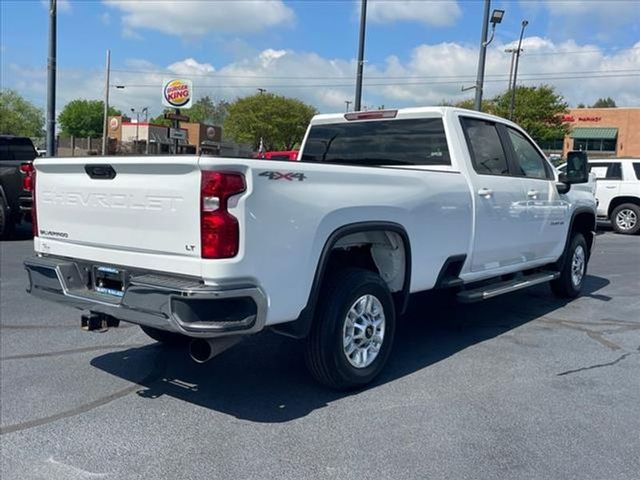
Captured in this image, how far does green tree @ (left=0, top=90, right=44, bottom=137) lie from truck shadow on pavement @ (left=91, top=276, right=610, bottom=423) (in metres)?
75.0

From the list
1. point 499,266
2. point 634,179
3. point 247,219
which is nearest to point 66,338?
point 247,219

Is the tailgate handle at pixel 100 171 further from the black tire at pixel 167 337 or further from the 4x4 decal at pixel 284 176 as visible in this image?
the black tire at pixel 167 337

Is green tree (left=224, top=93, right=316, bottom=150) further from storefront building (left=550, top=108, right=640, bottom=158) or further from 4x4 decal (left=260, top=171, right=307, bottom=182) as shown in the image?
4x4 decal (left=260, top=171, right=307, bottom=182)

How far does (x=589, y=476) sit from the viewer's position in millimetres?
3330

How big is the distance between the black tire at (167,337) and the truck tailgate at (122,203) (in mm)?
1237

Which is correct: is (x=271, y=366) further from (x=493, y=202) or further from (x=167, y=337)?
(x=493, y=202)

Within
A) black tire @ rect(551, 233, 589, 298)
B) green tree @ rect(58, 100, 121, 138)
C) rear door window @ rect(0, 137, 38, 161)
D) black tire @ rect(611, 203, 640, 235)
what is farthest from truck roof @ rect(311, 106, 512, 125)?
green tree @ rect(58, 100, 121, 138)

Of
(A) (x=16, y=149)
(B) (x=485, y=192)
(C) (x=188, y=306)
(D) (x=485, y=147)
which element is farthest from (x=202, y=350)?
(A) (x=16, y=149)

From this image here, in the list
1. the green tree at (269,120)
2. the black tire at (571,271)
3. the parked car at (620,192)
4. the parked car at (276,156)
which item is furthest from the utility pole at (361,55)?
the green tree at (269,120)

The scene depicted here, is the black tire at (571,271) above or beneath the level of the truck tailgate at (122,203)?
beneath

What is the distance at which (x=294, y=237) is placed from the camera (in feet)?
12.4

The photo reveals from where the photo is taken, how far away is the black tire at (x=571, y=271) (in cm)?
755

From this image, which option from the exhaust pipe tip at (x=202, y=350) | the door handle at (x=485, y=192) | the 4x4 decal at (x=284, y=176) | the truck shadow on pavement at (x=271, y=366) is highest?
the 4x4 decal at (x=284, y=176)

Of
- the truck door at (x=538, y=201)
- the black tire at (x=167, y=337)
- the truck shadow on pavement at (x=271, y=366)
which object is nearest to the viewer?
the truck shadow on pavement at (x=271, y=366)
